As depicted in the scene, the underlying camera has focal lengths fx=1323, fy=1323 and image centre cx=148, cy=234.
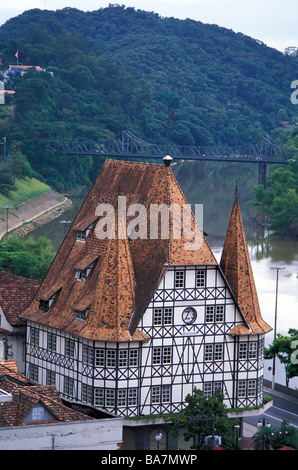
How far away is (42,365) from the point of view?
49.7m

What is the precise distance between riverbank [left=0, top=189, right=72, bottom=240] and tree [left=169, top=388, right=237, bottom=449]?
2403 inches

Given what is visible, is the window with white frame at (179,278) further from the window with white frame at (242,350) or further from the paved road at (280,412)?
the paved road at (280,412)

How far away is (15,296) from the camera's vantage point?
2103 inches

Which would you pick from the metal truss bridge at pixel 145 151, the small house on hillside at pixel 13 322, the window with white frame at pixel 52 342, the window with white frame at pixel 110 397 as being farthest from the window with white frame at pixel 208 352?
the metal truss bridge at pixel 145 151

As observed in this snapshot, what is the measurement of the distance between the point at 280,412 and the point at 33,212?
240 feet

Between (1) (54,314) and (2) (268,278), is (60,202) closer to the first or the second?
(2) (268,278)

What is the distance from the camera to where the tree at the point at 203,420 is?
4384 cm

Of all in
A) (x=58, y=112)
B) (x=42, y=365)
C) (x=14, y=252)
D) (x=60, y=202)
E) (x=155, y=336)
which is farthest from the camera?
(x=58, y=112)

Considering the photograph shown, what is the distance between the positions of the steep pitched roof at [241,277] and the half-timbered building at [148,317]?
4cm

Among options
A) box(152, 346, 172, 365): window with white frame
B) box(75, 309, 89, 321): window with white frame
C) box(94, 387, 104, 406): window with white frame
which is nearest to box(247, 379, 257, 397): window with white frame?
box(152, 346, 172, 365): window with white frame

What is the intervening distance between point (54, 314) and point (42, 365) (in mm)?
2146

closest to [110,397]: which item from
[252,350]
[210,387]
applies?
[210,387]

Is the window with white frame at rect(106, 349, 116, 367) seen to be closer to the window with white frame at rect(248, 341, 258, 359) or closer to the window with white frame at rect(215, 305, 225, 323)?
the window with white frame at rect(215, 305, 225, 323)

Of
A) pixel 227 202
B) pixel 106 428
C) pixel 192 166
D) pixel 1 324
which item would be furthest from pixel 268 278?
pixel 192 166
